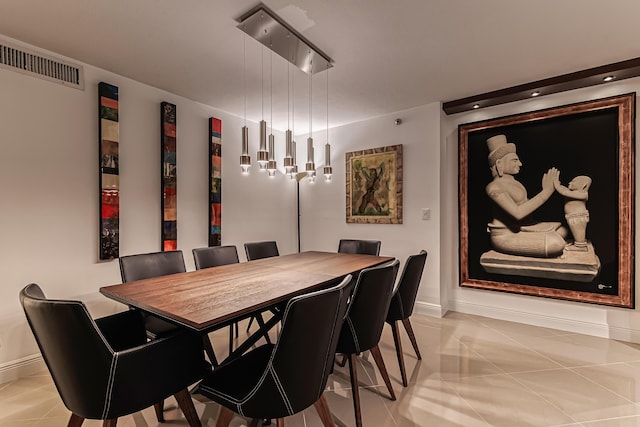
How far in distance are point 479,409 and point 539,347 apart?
1.35m

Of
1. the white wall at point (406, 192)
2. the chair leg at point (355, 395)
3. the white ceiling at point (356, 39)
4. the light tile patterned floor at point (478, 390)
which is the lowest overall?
the light tile patterned floor at point (478, 390)

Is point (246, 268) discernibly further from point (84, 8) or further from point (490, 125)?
point (490, 125)

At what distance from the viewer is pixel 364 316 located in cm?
178

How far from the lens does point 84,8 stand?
6.42ft

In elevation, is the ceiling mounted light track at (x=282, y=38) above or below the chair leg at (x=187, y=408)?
above

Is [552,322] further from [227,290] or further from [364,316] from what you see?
[227,290]

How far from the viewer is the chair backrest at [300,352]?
3.81 feet

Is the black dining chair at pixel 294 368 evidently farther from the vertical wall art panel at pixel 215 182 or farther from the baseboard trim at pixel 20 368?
the vertical wall art panel at pixel 215 182

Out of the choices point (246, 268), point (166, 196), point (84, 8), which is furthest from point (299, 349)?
point (166, 196)

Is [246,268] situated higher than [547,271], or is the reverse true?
[246,268]

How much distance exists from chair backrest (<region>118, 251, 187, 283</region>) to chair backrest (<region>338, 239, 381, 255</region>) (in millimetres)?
1833

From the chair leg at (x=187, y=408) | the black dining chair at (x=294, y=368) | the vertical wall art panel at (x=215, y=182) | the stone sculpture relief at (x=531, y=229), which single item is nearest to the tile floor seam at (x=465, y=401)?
the black dining chair at (x=294, y=368)

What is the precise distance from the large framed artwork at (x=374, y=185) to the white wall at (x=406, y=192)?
80mm

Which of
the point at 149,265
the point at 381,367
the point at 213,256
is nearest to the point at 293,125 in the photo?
the point at 213,256
